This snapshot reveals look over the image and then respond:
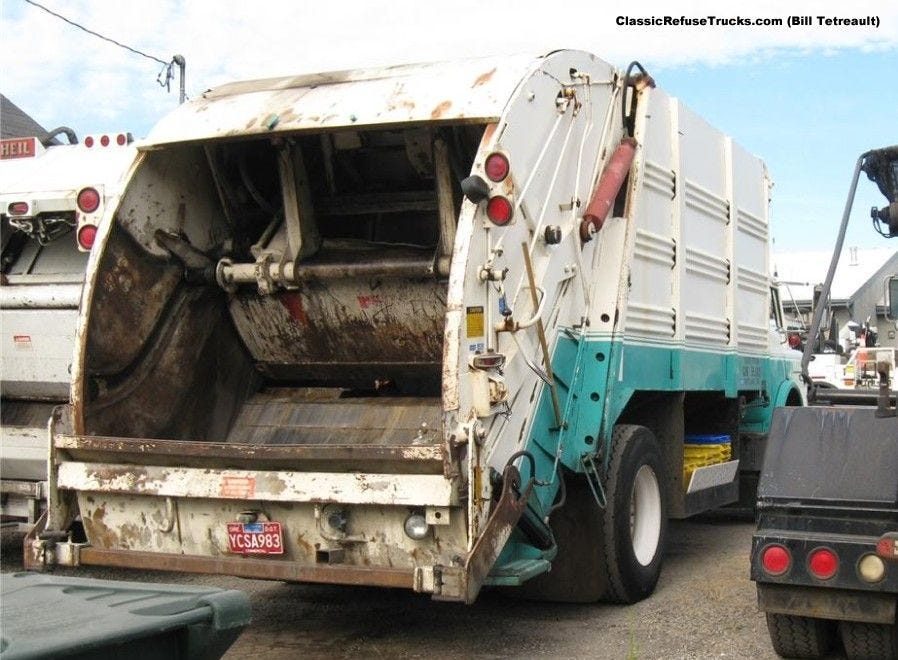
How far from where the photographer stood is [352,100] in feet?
18.0

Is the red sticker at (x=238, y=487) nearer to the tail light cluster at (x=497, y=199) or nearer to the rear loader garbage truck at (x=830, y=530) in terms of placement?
the tail light cluster at (x=497, y=199)

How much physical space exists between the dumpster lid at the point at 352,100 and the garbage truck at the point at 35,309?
1.50 m

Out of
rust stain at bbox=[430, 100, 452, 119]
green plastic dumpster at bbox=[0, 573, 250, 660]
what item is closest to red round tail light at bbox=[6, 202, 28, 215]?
rust stain at bbox=[430, 100, 452, 119]

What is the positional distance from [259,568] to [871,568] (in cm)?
249

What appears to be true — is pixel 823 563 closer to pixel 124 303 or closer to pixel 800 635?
pixel 800 635

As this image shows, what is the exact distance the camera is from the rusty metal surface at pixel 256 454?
4762mm

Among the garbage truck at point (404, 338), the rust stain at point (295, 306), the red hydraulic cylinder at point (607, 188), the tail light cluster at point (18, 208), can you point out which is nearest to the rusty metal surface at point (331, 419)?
the garbage truck at point (404, 338)

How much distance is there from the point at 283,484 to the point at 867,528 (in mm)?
2360

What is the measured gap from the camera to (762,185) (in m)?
8.88

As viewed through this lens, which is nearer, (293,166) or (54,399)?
(293,166)

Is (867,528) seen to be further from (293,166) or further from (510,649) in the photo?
(293,166)

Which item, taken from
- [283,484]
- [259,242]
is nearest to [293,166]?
[259,242]

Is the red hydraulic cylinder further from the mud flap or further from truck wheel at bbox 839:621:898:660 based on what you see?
truck wheel at bbox 839:621:898:660

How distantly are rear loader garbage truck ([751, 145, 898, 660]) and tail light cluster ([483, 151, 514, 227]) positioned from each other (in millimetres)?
1408
